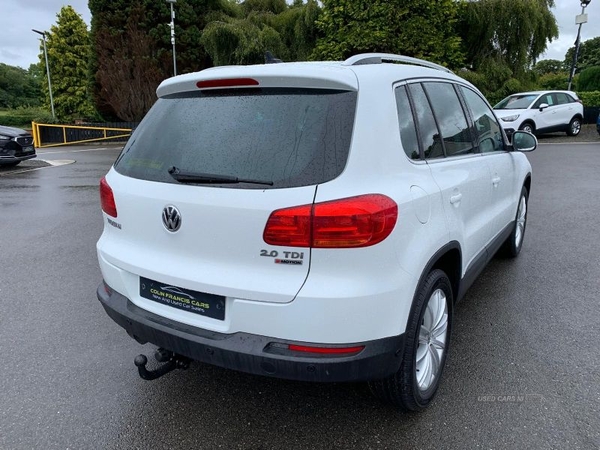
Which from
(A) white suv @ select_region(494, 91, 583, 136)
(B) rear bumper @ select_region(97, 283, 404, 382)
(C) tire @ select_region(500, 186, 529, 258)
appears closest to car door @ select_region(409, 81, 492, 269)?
(B) rear bumper @ select_region(97, 283, 404, 382)

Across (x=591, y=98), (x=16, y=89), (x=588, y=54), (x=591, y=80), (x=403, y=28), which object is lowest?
(x=591, y=98)

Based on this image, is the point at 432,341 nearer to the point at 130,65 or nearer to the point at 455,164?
the point at 455,164

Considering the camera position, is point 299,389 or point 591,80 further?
point 591,80

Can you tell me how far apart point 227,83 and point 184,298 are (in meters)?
1.06

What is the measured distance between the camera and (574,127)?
18.4 meters

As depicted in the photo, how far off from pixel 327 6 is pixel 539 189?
1583 centimetres

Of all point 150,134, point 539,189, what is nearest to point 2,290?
point 150,134

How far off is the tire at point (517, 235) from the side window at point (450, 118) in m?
1.80

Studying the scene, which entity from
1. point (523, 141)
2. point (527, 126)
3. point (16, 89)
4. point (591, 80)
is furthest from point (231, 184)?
point (16, 89)

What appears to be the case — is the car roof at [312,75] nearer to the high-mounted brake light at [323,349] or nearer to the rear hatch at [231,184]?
the rear hatch at [231,184]

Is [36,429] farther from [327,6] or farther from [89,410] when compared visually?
[327,6]

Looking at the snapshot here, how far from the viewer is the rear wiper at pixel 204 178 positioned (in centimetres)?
207

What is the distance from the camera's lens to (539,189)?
881 cm

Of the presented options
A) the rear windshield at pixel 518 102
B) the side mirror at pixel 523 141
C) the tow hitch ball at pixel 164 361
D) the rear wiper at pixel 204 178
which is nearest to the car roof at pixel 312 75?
the rear wiper at pixel 204 178
